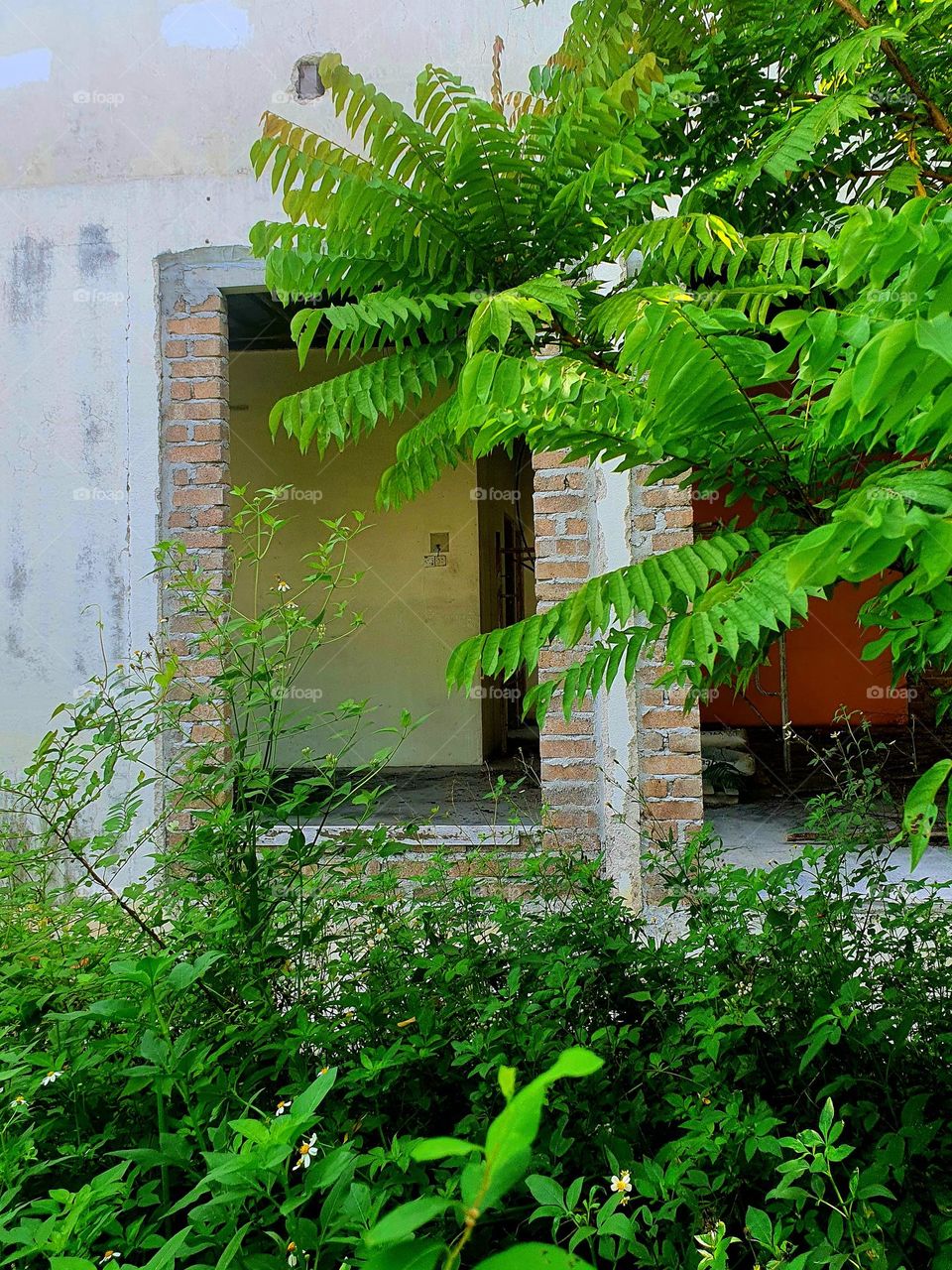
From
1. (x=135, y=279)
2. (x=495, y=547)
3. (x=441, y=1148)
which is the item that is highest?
(x=135, y=279)

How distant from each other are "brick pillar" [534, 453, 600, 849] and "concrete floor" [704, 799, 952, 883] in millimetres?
594

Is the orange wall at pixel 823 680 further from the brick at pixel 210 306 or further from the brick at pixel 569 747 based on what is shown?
the brick at pixel 210 306

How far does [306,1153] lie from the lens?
1.19 m

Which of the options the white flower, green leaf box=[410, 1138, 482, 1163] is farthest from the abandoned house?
green leaf box=[410, 1138, 482, 1163]

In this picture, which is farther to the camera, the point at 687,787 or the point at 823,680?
the point at 823,680

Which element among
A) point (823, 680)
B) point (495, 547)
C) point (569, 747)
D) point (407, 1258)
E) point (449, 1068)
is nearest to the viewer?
point (407, 1258)

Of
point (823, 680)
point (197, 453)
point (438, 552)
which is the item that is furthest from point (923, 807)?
point (823, 680)

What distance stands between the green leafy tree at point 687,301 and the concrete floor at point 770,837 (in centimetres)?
235

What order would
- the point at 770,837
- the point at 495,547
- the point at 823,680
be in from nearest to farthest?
the point at 770,837 → the point at 495,547 → the point at 823,680

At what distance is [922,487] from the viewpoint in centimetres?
83

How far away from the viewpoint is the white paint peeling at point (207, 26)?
3916 mm

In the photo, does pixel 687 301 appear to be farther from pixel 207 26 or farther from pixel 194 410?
pixel 207 26

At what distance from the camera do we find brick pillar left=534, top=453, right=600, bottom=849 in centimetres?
347

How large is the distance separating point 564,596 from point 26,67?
3.15 m
